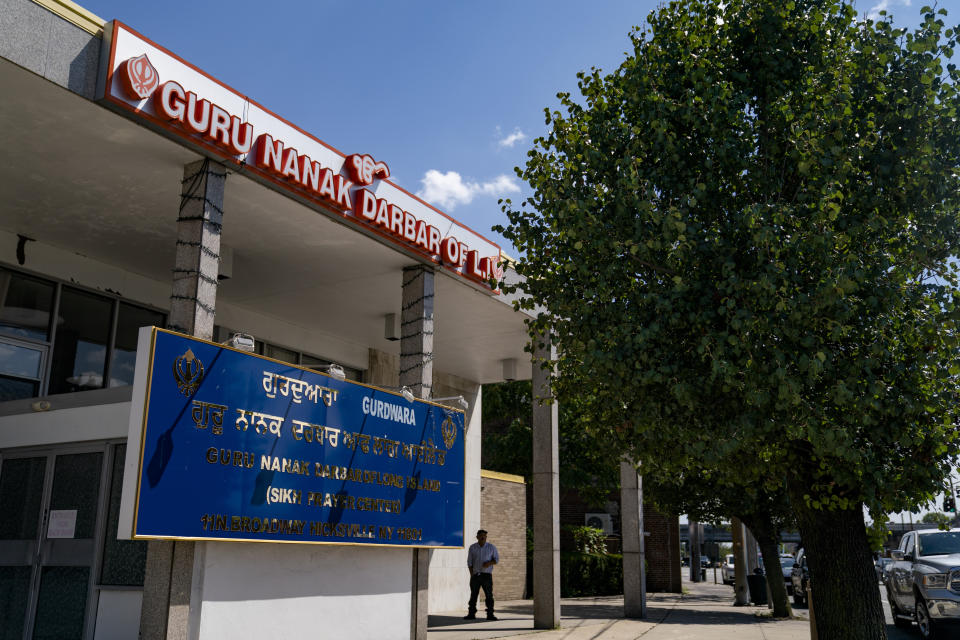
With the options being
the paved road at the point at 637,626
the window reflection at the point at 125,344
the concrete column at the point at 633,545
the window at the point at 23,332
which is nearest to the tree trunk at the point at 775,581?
the paved road at the point at 637,626

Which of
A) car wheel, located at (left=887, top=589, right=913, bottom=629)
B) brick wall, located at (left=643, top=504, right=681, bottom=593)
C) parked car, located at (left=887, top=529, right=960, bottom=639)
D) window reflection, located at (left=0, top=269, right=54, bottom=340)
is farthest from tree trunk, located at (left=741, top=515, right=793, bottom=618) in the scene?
window reflection, located at (left=0, top=269, right=54, bottom=340)

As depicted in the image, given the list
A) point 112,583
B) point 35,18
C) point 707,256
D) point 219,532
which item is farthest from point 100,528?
point 707,256

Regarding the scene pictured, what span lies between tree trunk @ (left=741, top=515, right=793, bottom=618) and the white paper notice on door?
15.4m

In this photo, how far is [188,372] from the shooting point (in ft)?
28.5

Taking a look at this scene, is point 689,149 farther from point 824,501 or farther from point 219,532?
point 219,532

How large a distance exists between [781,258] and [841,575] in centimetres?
369

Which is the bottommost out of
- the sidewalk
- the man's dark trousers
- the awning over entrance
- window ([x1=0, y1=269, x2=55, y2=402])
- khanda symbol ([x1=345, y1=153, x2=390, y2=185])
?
the sidewalk

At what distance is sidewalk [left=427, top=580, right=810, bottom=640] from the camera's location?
46.1 ft

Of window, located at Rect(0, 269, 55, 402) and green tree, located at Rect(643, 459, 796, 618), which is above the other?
window, located at Rect(0, 269, 55, 402)

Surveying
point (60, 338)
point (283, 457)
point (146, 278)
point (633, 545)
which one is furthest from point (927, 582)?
point (60, 338)

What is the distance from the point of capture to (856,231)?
7.74 metres

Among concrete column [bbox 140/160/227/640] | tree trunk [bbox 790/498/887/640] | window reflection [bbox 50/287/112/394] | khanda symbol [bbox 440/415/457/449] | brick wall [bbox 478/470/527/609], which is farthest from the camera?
brick wall [bbox 478/470/527/609]

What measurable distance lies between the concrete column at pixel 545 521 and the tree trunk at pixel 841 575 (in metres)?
6.08

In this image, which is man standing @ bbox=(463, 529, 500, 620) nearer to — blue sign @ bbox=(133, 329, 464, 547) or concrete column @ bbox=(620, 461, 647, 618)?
concrete column @ bbox=(620, 461, 647, 618)
